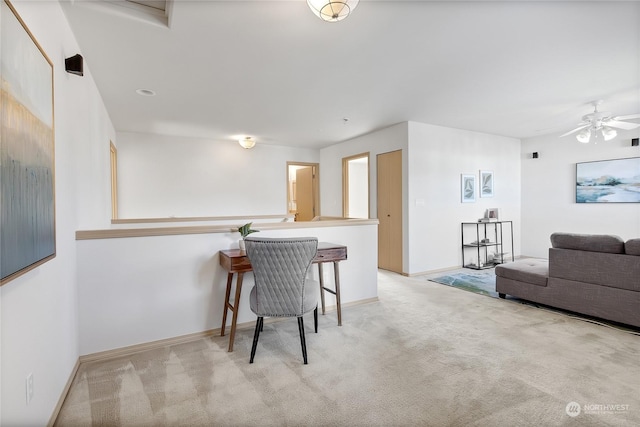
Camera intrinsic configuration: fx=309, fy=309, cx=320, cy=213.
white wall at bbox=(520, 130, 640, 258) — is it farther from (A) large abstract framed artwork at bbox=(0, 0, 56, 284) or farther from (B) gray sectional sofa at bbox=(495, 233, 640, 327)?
(A) large abstract framed artwork at bbox=(0, 0, 56, 284)

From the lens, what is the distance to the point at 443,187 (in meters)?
5.14

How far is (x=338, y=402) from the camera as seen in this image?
1.79 meters

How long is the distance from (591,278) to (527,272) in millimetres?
585

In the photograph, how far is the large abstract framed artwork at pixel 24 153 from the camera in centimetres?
109

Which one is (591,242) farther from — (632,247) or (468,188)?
(468,188)

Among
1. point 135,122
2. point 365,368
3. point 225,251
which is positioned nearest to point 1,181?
point 225,251

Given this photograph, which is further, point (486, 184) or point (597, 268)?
point (486, 184)

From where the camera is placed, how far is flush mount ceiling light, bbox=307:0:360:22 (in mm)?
1680

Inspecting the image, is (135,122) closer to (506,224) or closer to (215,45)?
(215,45)

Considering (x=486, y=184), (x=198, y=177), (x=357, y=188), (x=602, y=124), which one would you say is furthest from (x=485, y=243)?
(x=198, y=177)

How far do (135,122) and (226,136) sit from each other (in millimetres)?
1523

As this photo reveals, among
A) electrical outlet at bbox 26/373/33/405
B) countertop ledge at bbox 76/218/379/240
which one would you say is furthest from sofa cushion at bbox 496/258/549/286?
electrical outlet at bbox 26/373/33/405

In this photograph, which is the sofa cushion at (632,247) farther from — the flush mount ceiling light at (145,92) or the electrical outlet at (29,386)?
the flush mount ceiling light at (145,92)

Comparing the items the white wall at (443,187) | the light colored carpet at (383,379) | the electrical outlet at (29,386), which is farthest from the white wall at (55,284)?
the white wall at (443,187)
